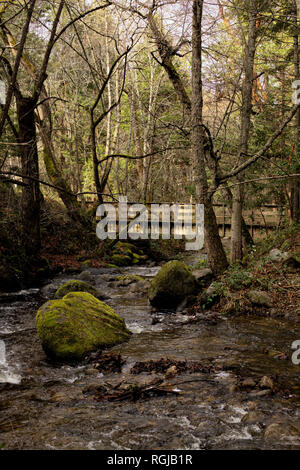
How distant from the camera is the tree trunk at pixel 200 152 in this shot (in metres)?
8.70

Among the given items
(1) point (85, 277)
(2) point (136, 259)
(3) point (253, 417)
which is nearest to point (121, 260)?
(2) point (136, 259)

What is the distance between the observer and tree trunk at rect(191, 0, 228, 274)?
8.70 meters

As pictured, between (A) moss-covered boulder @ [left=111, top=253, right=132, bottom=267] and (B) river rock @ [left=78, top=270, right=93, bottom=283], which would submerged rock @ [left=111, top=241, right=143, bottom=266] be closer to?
(A) moss-covered boulder @ [left=111, top=253, right=132, bottom=267]

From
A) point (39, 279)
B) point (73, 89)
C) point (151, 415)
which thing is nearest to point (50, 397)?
point (151, 415)

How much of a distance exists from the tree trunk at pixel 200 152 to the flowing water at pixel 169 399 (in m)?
2.47

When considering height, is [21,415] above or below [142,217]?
below

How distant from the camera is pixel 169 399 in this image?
4.31 meters

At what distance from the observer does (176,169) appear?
2538 cm

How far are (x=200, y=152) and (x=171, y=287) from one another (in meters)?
3.35

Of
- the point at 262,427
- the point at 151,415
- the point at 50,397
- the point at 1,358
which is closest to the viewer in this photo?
the point at 262,427

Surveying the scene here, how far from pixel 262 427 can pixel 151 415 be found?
111 centimetres

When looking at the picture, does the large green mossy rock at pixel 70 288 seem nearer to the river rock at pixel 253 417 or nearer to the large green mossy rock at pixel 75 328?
the large green mossy rock at pixel 75 328

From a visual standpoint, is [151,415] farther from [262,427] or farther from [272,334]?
[272,334]
